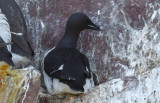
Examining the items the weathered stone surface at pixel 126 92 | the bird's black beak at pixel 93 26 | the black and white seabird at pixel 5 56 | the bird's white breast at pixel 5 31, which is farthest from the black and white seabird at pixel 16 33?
the bird's black beak at pixel 93 26

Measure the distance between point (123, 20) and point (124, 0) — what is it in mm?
301

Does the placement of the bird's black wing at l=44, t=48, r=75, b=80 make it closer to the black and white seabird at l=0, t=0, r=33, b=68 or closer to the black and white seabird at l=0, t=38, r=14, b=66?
the black and white seabird at l=0, t=0, r=33, b=68

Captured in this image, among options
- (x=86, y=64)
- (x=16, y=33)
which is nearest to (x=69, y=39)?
(x=86, y=64)

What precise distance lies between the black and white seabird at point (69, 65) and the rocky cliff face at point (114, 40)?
23 cm

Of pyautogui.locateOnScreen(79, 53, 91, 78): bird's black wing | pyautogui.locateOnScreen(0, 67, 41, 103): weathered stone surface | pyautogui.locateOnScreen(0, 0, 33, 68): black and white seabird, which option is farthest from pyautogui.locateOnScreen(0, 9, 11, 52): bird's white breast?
pyautogui.locateOnScreen(79, 53, 91, 78): bird's black wing

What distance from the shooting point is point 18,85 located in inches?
199

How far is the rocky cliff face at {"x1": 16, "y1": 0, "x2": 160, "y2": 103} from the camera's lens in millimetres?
5949

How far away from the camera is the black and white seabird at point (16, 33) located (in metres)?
5.59

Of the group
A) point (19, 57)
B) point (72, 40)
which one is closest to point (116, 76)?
point (72, 40)

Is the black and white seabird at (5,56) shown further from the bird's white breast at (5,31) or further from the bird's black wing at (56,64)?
the bird's black wing at (56,64)

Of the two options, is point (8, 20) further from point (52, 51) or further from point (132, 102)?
point (132, 102)

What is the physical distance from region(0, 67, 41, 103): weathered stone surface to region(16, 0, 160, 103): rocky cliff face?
2.86 ft

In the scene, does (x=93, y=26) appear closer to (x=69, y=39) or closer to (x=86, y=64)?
(x=69, y=39)

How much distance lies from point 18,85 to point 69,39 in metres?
1.32
